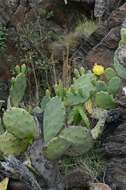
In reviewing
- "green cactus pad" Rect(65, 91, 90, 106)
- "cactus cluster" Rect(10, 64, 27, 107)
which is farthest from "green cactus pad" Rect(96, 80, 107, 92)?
"cactus cluster" Rect(10, 64, 27, 107)

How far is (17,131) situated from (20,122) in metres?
0.08

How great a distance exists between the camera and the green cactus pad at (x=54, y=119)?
12.7 ft

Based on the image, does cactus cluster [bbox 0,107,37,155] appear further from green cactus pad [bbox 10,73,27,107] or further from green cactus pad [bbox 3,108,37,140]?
green cactus pad [bbox 10,73,27,107]

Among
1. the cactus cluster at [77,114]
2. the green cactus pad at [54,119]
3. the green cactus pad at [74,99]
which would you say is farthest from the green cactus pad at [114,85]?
the green cactus pad at [54,119]

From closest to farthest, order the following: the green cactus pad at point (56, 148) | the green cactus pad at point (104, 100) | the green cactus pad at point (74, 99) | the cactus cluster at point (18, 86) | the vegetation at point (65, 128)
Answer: the green cactus pad at point (56, 148) → the vegetation at point (65, 128) → the green cactus pad at point (74, 99) → the green cactus pad at point (104, 100) → the cactus cluster at point (18, 86)

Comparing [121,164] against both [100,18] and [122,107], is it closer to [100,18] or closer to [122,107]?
[122,107]

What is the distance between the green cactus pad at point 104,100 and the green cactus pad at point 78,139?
1.50 feet

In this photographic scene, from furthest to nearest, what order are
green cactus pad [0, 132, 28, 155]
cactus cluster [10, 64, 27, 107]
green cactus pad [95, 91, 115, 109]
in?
1. cactus cluster [10, 64, 27, 107]
2. green cactus pad [95, 91, 115, 109]
3. green cactus pad [0, 132, 28, 155]

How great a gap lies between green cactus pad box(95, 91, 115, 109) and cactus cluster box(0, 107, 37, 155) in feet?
2.29

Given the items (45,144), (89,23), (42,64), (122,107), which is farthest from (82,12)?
(45,144)

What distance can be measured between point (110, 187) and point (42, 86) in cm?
407

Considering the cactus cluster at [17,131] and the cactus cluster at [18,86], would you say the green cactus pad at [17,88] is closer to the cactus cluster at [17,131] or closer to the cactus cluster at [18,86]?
the cactus cluster at [18,86]

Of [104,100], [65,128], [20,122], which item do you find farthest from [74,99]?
[20,122]

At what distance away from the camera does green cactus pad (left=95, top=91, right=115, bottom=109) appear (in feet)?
14.0
